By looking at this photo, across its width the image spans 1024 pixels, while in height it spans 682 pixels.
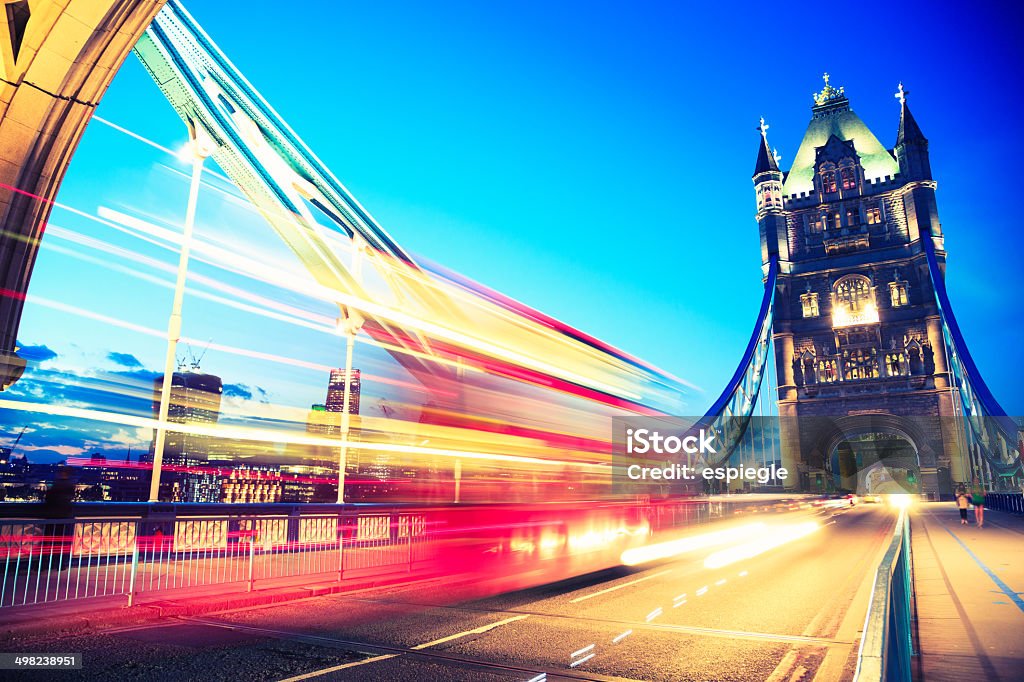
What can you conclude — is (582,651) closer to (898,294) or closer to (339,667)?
(339,667)

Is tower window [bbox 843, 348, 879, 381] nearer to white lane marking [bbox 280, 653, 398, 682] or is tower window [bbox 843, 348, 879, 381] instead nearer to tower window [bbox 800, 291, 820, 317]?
tower window [bbox 800, 291, 820, 317]

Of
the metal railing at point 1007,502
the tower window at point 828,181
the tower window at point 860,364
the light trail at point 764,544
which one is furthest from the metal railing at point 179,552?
the tower window at point 828,181

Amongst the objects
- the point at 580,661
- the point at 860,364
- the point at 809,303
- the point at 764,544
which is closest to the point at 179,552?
the point at 580,661

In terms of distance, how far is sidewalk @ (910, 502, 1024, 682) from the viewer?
5414mm

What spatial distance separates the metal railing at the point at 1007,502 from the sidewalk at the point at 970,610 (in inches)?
642

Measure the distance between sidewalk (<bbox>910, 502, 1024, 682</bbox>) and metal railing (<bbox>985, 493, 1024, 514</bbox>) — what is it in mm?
16308

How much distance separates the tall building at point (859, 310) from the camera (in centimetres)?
5222

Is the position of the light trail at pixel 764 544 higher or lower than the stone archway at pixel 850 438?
lower

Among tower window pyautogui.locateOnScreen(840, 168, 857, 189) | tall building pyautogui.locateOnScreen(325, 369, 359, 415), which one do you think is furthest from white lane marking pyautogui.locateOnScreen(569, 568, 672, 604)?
tower window pyautogui.locateOnScreen(840, 168, 857, 189)

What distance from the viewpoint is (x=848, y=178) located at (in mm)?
58562

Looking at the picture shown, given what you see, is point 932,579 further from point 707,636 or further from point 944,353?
point 944,353

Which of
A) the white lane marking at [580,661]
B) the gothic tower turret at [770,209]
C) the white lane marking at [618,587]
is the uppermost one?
the gothic tower turret at [770,209]

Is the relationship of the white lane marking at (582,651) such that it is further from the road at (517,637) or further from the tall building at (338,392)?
the tall building at (338,392)

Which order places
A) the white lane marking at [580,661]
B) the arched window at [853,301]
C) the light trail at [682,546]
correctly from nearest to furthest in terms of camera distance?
1. the white lane marking at [580,661]
2. the light trail at [682,546]
3. the arched window at [853,301]
